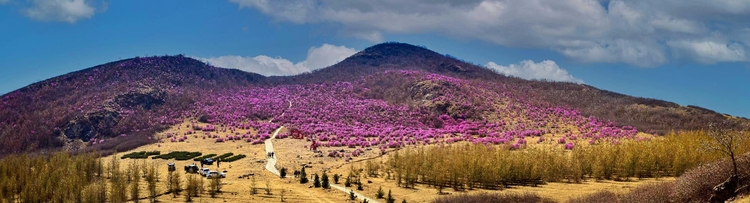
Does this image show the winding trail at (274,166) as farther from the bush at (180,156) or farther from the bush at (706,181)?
the bush at (706,181)

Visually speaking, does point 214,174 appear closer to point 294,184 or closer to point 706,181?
point 294,184

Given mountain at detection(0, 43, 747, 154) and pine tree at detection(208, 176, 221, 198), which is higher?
mountain at detection(0, 43, 747, 154)

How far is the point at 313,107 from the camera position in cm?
9731

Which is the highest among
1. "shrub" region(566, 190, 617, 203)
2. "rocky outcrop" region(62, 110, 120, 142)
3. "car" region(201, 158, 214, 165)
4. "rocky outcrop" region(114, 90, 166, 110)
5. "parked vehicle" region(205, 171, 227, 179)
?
"rocky outcrop" region(114, 90, 166, 110)

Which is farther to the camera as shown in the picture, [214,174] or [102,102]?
[102,102]

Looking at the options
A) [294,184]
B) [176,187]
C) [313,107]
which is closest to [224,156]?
[294,184]

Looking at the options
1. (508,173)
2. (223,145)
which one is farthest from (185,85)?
(508,173)

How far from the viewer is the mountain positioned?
76.1m

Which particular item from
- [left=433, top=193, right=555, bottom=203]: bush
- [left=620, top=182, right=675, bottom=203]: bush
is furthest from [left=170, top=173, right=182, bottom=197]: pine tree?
[left=620, top=182, right=675, bottom=203]: bush

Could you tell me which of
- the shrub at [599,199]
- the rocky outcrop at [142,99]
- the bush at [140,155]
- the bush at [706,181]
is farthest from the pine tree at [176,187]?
the rocky outcrop at [142,99]

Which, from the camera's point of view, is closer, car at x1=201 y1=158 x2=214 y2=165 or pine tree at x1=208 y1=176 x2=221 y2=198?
pine tree at x1=208 y1=176 x2=221 y2=198

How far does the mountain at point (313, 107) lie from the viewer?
250 feet

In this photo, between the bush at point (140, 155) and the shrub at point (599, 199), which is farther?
the bush at point (140, 155)

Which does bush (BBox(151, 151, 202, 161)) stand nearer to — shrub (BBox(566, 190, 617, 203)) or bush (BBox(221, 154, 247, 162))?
bush (BBox(221, 154, 247, 162))
